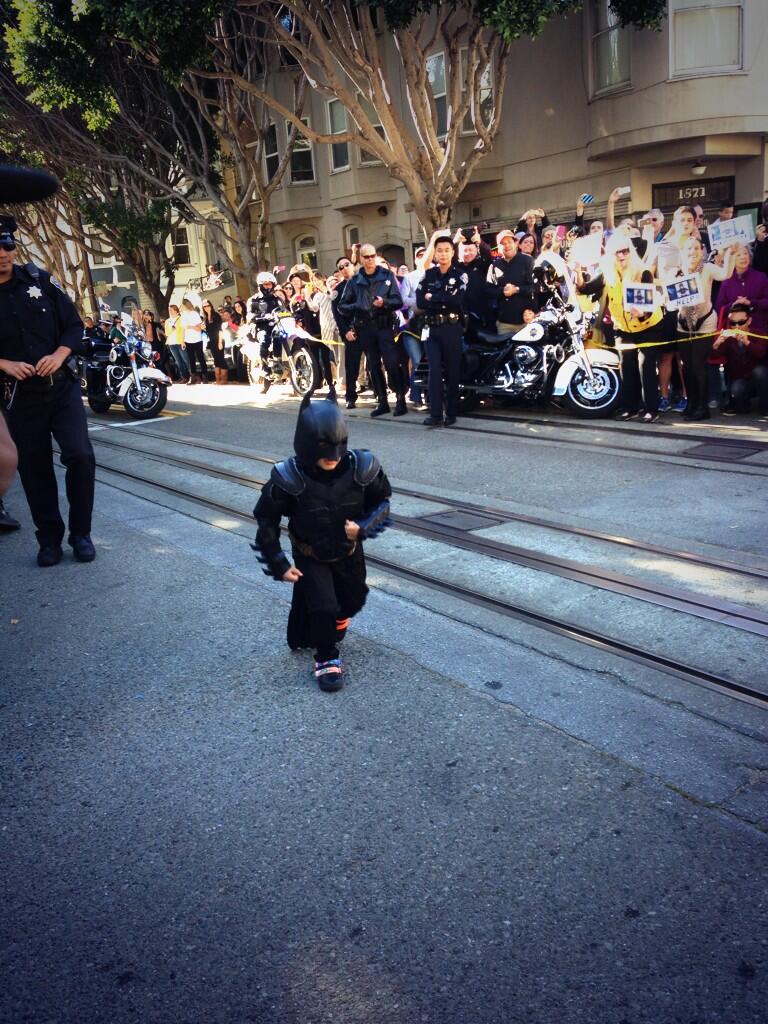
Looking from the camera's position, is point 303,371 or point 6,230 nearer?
point 6,230

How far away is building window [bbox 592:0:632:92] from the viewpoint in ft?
57.7

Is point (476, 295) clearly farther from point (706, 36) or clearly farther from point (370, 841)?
point (370, 841)

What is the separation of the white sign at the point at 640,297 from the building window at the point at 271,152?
75.3 ft

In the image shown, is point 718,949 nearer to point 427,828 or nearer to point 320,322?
point 427,828

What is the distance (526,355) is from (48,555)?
646 cm

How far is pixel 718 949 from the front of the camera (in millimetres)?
2457

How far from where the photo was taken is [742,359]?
31.3 feet

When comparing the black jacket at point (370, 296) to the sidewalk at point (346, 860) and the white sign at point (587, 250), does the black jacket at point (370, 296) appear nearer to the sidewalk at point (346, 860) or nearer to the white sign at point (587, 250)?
the white sign at point (587, 250)

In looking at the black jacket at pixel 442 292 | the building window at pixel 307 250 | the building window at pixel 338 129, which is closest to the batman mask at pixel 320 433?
the black jacket at pixel 442 292

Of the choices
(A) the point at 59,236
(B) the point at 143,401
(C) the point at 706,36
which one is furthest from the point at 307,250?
(B) the point at 143,401

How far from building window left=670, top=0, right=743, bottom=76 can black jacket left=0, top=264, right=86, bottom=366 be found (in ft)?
47.7

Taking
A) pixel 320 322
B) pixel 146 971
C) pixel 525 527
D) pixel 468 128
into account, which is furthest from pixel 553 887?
pixel 468 128

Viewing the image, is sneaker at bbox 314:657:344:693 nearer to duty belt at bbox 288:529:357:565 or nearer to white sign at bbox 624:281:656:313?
duty belt at bbox 288:529:357:565

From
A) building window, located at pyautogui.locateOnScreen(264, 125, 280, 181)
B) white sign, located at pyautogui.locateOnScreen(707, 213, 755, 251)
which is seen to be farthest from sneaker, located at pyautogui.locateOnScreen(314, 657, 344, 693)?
building window, located at pyautogui.locateOnScreen(264, 125, 280, 181)
